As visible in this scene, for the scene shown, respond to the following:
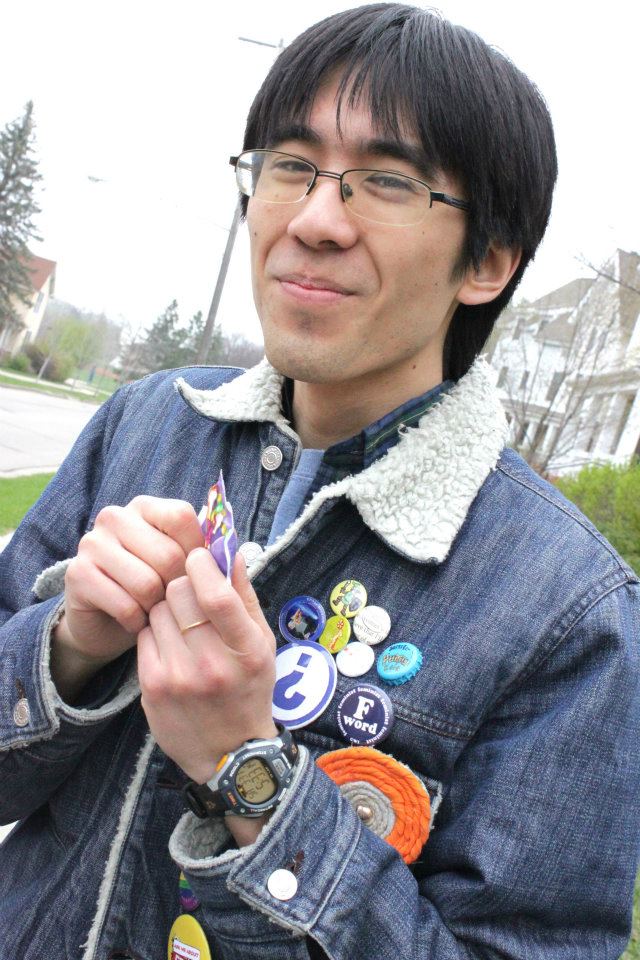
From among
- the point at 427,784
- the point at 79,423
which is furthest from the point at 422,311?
the point at 79,423

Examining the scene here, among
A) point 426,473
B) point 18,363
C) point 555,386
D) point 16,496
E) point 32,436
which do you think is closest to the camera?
point 426,473

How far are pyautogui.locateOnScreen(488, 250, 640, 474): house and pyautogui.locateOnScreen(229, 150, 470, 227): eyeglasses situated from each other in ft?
40.0

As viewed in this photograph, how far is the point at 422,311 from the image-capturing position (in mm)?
1725

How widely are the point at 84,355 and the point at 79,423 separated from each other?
167 feet

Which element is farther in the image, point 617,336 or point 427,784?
point 617,336

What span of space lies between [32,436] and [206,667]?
1916cm

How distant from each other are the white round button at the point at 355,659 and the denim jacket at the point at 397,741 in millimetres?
24

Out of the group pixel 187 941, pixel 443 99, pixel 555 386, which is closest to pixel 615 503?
pixel 443 99

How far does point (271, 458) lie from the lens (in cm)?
185

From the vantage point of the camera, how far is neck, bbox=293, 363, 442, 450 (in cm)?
181

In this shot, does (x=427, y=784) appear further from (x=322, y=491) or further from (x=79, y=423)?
(x=79, y=423)

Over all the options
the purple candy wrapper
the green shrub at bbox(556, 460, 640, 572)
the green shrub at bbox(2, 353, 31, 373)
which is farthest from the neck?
the green shrub at bbox(2, 353, 31, 373)

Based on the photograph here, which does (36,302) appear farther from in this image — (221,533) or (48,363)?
(221,533)

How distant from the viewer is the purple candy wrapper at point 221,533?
126cm
